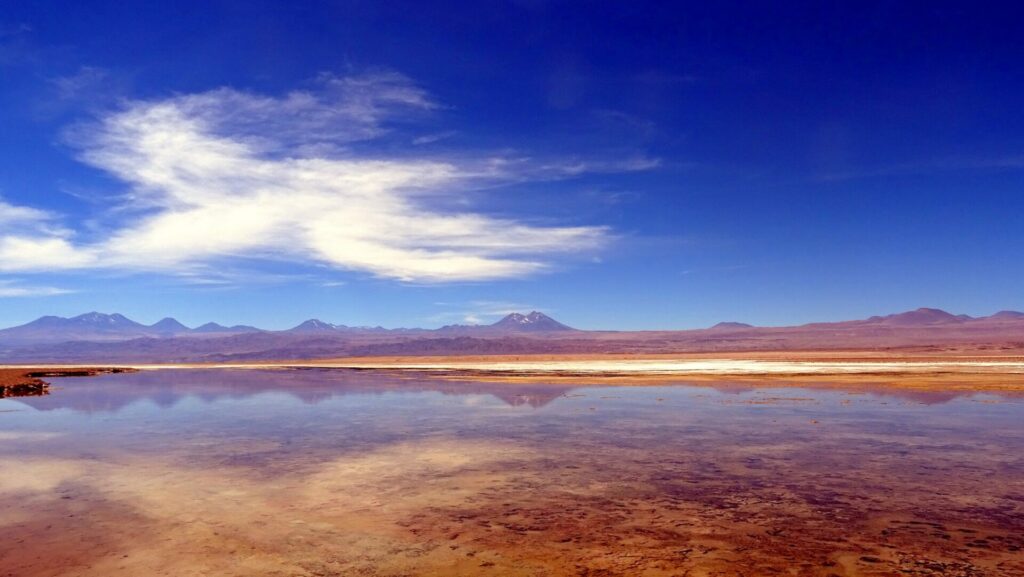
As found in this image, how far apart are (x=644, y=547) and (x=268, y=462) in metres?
10.00

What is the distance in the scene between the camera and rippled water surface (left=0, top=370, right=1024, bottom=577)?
25.9 feet

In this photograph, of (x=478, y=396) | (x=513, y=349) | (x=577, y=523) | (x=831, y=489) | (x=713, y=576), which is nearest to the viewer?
(x=713, y=576)

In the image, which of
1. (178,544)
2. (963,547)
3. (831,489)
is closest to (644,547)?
(963,547)

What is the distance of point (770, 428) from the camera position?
18.6 metres

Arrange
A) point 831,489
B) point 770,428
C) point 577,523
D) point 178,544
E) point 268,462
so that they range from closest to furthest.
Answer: point 178,544 → point 577,523 → point 831,489 → point 268,462 → point 770,428

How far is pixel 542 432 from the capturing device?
61.7 ft

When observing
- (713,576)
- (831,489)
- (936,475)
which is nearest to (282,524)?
(713,576)

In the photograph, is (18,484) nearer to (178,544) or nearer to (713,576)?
(178,544)

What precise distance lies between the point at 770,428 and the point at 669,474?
24.7 ft

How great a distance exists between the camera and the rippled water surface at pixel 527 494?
7.89 m

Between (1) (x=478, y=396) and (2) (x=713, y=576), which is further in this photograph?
(1) (x=478, y=396)

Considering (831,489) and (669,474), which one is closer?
(831,489)

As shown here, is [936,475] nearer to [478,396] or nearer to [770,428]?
[770,428]

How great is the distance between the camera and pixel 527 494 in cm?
1122
